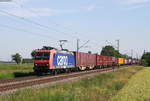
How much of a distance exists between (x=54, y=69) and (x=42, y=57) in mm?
3106

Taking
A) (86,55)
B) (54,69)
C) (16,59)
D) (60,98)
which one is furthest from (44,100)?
(16,59)

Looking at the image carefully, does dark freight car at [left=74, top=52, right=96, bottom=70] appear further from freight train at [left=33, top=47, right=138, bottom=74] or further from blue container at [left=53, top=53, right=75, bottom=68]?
blue container at [left=53, top=53, right=75, bottom=68]

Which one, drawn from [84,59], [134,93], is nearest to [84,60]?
[84,59]

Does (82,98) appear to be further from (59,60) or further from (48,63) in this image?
(59,60)

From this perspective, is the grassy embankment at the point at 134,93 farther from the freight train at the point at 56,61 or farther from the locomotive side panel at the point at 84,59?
the locomotive side panel at the point at 84,59

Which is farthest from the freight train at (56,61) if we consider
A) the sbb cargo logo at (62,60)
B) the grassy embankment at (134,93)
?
the grassy embankment at (134,93)

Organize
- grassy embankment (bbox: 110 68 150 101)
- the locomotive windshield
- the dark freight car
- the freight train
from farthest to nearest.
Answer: the dark freight car → the locomotive windshield → the freight train → grassy embankment (bbox: 110 68 150 101)

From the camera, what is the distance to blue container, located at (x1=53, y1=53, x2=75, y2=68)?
39875 mm

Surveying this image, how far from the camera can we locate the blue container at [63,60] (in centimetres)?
3988

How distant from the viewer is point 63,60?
141 feet

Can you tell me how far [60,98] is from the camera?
51.2 ft

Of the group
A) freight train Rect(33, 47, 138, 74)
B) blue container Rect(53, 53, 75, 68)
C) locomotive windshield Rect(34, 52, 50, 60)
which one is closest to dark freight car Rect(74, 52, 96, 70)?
freight train Rect(33, 47, 138, 74)

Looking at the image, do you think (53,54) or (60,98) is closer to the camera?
(60,98)

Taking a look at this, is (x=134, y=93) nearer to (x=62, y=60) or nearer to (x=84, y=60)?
(x=62, y=60)
